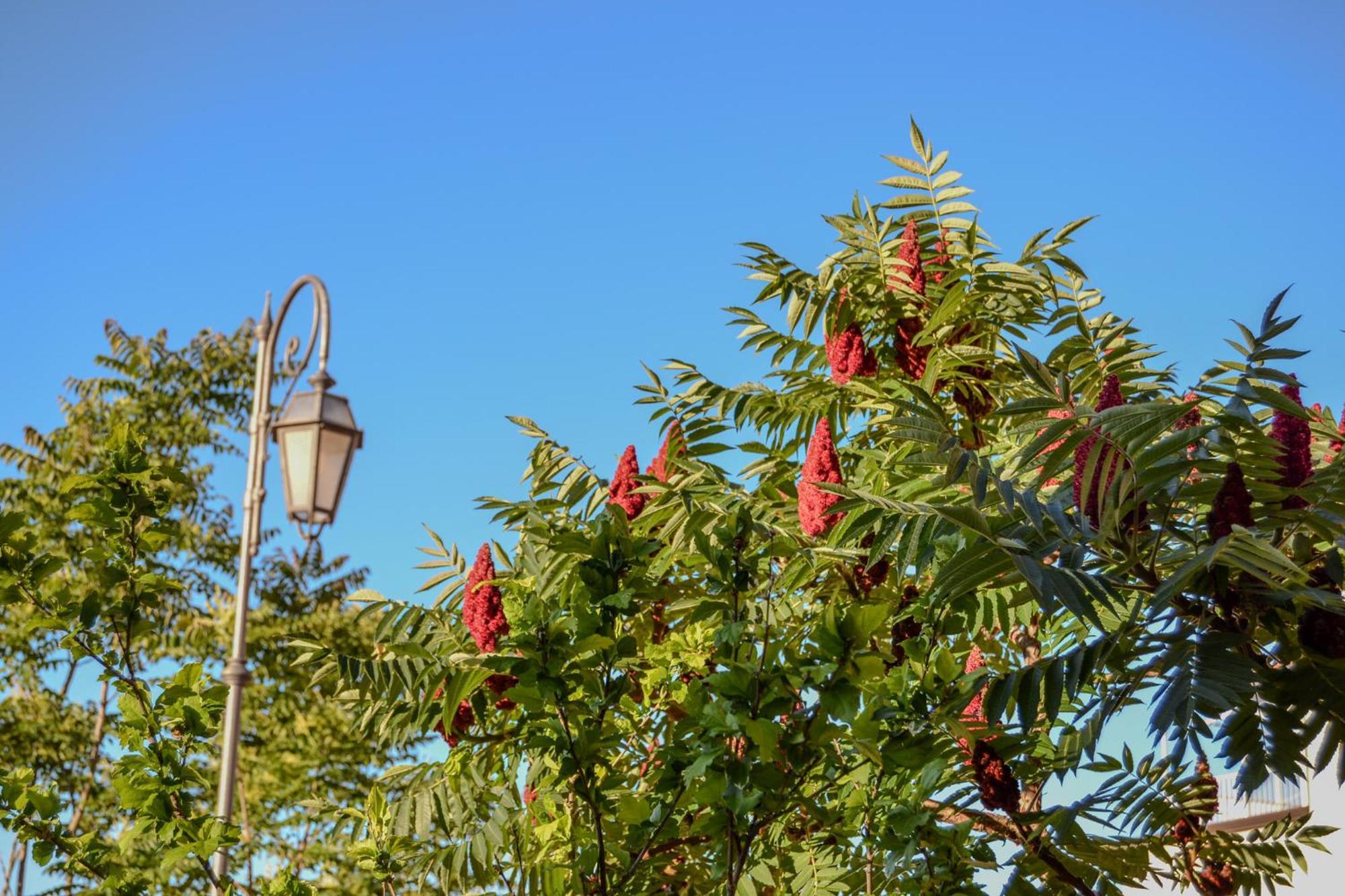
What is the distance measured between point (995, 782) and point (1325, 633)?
1.22m

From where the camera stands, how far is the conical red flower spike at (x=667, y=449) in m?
5.38

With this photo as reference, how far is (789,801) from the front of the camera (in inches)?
116

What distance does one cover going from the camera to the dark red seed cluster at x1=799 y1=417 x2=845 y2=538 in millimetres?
4371

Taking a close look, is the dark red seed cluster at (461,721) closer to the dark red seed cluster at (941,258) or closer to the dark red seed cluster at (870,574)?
the dark red seed cluster at (870,574)

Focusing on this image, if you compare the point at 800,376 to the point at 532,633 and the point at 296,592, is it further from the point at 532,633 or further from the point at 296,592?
the point at 296,592

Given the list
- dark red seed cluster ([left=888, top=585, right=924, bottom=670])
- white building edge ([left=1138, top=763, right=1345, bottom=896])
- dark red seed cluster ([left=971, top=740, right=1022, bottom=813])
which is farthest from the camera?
white building edge ([left=1138, top=763, right=1345, bottom=896])

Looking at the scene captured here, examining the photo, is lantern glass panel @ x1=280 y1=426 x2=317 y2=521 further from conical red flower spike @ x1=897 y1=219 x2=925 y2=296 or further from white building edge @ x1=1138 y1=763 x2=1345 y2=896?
white building edge @ x1=1138 y1=763 x2=1345 y2=896

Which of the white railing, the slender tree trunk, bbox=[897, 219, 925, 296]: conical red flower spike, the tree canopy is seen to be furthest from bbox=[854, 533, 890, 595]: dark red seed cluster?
the white railing

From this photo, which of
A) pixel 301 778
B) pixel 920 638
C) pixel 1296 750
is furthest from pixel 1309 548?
pixel 301 778

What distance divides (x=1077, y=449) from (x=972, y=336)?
6.33 feet

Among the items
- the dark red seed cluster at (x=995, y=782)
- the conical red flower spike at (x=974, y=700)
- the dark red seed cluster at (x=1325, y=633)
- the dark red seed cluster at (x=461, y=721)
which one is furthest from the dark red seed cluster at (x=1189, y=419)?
the dark red seed cluster at (x=461, y=721)

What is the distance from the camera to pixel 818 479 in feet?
14.5

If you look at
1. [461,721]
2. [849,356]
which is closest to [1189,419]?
[849,356]

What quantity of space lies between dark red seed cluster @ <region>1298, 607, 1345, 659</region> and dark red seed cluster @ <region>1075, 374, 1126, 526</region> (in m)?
0.66
